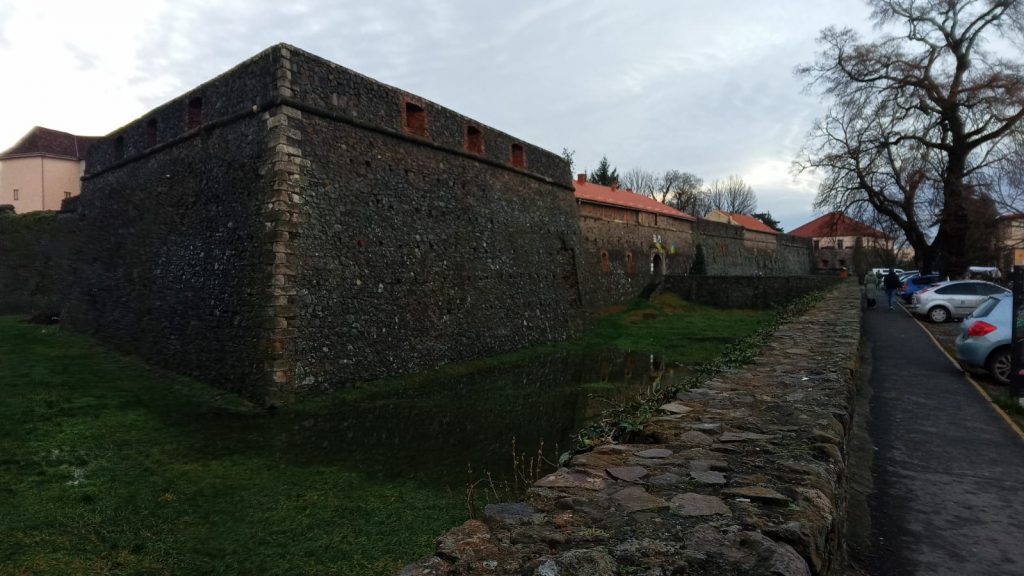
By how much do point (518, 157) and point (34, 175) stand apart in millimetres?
27651

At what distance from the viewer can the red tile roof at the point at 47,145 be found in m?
29.2

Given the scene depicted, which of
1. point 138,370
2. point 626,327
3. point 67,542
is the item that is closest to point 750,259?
point 626,327

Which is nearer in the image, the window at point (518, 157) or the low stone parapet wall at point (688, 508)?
the low stone parapet wall at point (688, 508)

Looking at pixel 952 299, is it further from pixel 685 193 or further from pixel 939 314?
pixel 685 193

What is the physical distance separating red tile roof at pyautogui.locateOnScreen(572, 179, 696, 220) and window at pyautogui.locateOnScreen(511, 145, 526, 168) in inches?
337

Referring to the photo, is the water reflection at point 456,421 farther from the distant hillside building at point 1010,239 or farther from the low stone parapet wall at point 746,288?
the low stone parapet wall at point 746,288

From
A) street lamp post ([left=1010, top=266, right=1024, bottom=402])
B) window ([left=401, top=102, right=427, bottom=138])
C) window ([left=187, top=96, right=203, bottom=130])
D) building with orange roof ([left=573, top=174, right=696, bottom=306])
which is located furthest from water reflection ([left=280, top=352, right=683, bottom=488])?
building with orange roof ([left=573, top=174, right=696, bottom=306])

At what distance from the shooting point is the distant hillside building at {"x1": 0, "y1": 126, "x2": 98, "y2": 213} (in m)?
29.1

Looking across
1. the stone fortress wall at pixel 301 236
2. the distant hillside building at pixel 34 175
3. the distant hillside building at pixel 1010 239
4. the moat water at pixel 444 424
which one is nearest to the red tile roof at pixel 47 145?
the distant hillside building at pixel 34 175

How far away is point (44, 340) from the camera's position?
42.7 feet

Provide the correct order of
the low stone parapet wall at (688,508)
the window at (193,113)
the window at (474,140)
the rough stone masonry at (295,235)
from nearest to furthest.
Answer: the low stone parapet wall at (688,508)
the rough stone masonry at (295,235)
the window at (193,113)
the window at (474,140)

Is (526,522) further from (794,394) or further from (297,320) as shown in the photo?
(297,320)

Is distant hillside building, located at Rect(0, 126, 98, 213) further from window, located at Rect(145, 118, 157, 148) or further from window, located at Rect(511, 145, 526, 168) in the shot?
window, located at Rect(511, 145, 526, 168)

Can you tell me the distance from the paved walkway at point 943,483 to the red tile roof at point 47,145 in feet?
117
